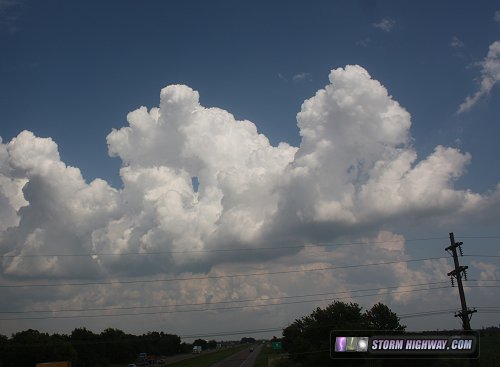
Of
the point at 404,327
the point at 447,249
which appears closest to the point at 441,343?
the point at 447,249

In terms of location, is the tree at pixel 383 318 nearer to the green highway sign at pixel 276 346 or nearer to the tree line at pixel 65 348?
the green highway sign at pixel 276 346

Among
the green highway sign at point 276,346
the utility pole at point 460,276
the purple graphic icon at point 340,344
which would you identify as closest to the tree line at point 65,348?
the green highway sign at point 276,346

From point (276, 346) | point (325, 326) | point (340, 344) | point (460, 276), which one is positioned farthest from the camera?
point (276, 346)

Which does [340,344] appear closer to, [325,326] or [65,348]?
[325,326]

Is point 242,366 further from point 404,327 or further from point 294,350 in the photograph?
point 404,327

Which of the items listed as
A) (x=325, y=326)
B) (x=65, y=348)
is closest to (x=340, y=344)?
(x=325, y=326)

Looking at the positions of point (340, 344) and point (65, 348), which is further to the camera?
point (65, 348)

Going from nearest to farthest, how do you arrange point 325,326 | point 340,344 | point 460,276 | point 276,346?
point 460,276 → point 340,344 → point 325,326 → point 276,346

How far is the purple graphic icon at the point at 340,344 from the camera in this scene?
258ft

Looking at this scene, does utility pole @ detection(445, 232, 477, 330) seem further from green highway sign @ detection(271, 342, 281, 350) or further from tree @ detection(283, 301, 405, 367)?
green highway sign @ detection(271, 342, 281, 350)

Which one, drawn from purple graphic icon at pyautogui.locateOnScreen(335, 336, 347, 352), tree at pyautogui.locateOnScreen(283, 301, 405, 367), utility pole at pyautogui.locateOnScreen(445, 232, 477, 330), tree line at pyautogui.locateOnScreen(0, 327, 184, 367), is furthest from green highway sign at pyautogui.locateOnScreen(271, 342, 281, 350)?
utility pole at pyautogui.locateOnScreen(445, 232, 477, 330)

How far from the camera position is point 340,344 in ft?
263

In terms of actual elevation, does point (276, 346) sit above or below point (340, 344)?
below

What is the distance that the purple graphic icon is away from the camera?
78.6 meters
